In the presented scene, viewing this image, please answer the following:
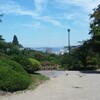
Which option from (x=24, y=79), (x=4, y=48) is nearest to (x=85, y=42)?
(x=4, y=48)

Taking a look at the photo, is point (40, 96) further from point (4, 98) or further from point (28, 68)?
point (28, 68)

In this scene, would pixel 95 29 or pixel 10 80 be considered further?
pixel 95 29

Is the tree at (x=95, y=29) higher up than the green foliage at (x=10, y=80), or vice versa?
the tree at (x=95, y=29)

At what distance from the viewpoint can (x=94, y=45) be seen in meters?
40.2

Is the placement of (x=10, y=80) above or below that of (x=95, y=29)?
below

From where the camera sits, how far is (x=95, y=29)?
129 feet

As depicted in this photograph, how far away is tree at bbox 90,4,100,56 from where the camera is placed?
3906 centimetres

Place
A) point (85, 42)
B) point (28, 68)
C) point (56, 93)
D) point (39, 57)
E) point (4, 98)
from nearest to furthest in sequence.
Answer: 1. point (4, 98)
2. point (56, 93)
3. point (28, 68)
4. point (85, 42)
5. point (39, 57)

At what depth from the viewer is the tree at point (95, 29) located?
39.1 m

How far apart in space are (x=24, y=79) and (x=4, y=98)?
3.05 m

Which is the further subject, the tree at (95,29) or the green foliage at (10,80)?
the tree at (95,29)

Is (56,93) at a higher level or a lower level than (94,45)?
lower

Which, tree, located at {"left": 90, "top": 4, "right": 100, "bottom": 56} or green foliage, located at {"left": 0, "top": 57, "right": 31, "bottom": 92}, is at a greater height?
tree, located at {"left": 90, "top": 4, "right": 100, "bottom": 56}

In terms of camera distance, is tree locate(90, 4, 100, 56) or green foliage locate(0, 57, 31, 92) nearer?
green foliage locate(0, 57, 31, 92)
